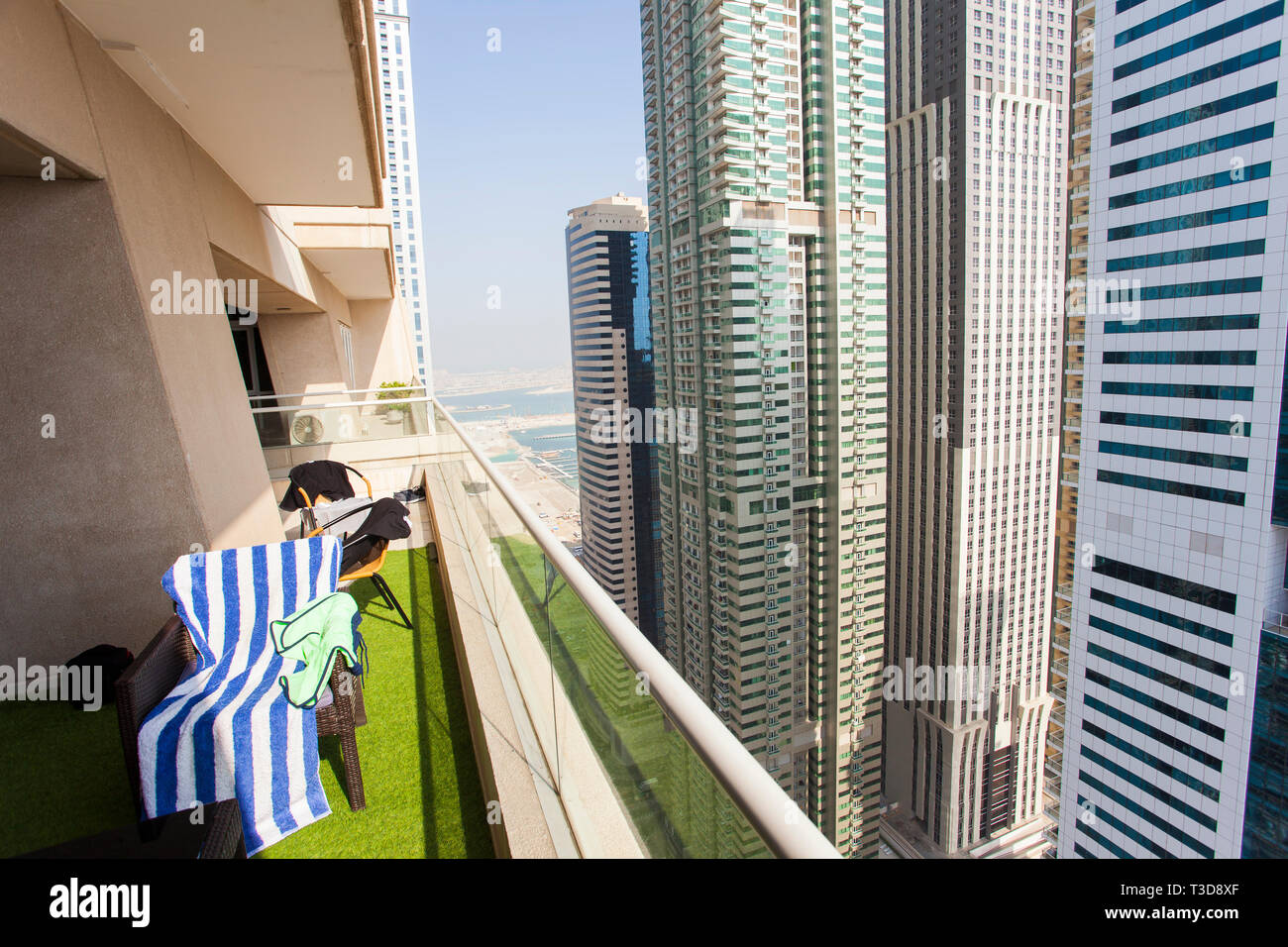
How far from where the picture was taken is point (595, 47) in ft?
127

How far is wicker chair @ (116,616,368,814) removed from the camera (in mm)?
1944

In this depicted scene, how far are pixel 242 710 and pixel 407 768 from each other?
33.4 inches

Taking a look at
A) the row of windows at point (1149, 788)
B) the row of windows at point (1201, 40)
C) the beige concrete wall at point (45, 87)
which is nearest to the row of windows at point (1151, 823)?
the row of windows at point (1149, 788)

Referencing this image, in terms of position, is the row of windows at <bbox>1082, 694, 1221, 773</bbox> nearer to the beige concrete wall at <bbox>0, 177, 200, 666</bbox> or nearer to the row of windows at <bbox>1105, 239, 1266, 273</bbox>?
the row of windows at <bbox>1105, 239, 1266, 273</bbox>

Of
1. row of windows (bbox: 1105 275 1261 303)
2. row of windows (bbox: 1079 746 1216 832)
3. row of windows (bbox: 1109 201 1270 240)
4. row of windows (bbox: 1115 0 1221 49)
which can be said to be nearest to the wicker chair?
row of windows (bbox: 1079 746 1216 832)

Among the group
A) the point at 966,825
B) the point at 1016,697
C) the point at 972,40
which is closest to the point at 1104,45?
the point at 972,40

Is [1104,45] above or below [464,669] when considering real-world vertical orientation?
above

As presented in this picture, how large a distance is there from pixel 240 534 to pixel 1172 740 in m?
49.9

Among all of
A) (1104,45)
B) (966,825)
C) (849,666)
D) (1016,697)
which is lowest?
(966,825)

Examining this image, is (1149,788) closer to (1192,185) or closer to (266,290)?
(1192,185)

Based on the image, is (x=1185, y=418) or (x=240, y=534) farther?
(x=1185, y=418)

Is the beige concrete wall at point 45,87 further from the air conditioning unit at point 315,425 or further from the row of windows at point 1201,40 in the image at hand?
the row of windows at point 1201,40
